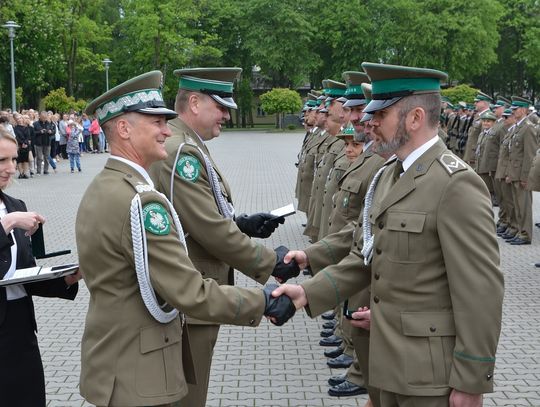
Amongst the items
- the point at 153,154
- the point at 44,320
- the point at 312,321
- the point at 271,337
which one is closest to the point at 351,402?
the point at 271,337

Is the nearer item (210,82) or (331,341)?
(210,82)

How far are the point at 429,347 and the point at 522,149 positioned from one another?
1064cm

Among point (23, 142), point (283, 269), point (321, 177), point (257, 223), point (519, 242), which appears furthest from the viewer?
point (23, 142)

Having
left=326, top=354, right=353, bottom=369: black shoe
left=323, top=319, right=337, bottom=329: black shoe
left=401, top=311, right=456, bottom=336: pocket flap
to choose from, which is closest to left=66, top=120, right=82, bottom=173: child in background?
left=323, top=319, right=337, bottom=329: black shoe

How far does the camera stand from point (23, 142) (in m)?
22.4

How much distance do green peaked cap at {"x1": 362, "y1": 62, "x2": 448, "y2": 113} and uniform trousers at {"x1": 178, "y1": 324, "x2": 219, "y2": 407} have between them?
62.7 inches

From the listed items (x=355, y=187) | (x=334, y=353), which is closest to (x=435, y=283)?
(x=355, y=187)

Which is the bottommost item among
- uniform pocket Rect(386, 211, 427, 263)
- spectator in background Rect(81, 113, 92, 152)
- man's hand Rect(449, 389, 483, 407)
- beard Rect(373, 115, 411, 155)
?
spectator in background Rect(81, 113, 92, 152)

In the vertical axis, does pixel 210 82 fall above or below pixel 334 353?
above

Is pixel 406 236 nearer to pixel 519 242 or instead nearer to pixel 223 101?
pixel 223 101

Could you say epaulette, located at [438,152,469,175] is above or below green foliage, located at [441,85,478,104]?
above

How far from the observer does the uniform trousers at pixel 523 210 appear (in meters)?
12.9

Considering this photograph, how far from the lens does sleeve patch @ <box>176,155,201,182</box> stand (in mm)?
4297

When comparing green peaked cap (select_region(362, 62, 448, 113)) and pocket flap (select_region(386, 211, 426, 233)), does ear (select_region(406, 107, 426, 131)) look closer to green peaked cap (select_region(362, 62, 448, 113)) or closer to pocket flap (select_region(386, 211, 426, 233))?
green peaked cap (select_region(362, 62, 448, 113))
